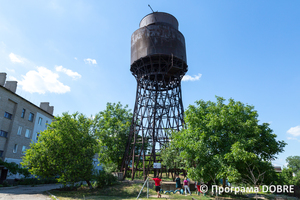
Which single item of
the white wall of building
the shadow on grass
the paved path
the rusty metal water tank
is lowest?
the paved path

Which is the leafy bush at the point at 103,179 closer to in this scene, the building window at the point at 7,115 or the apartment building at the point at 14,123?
the apartment building at the point at 14,123

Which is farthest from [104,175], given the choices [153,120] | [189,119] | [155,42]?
[155,42]

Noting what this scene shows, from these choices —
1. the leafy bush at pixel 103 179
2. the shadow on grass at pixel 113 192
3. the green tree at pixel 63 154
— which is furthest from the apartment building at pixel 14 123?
the shadow on grass at pixel 113 192

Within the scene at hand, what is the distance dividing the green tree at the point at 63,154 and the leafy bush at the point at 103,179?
0.91 meters

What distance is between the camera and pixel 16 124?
95.9ft

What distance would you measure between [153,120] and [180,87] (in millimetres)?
5979

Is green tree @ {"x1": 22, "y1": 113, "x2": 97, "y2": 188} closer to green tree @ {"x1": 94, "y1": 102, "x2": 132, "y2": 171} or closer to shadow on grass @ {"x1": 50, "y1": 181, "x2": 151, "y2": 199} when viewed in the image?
shadow on grass @ {"x1": 50, "y1": 181, "x2": 151, "y2": 199}

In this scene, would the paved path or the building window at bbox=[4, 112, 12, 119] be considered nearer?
the paved path

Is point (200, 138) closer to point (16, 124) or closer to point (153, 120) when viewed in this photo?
point (153, 120)

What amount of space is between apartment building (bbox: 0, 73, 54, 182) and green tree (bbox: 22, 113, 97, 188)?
7.89m

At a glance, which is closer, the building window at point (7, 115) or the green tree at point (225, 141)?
the green tree at point (225, 141)

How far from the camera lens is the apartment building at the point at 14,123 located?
1057 inches

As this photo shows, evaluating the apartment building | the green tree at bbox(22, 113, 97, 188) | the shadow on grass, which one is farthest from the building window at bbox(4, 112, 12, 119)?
the shadow on grass

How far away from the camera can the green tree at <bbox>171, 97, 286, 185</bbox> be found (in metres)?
14.0
